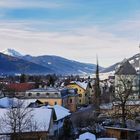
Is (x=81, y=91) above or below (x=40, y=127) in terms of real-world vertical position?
above

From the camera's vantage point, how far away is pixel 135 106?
3544 cm

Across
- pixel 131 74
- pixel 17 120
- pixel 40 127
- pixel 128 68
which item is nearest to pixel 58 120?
pixel 40 127

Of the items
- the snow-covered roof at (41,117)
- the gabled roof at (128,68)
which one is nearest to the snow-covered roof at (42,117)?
the snow-covered roof at (41,117)

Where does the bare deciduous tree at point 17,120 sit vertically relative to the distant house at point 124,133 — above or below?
above

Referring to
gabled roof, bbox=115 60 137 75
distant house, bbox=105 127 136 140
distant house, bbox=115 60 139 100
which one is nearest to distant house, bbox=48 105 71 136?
distant house, bbox=105 127 136 140

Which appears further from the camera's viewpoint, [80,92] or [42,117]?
[80,92]

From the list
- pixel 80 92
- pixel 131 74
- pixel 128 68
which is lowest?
pixel 80 92

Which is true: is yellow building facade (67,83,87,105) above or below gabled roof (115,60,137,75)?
below

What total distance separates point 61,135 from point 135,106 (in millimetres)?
8597

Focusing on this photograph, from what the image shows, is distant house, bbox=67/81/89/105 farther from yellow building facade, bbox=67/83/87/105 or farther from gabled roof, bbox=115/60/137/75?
gabled roof, bbox=115/60/137/75

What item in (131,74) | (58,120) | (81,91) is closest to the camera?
(131,74)

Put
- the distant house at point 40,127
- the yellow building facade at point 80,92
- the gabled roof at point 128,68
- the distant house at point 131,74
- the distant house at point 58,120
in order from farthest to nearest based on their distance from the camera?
the yellow building facade at point 80,92, the distant house at point 58,120, the distant house at point 40,127, the gabled roof at point 128,68, the distant house at point 131,74

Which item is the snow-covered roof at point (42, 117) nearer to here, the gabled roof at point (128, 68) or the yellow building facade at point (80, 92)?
the gabled roof at point (128, 68)

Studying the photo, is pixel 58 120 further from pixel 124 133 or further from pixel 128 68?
pixel 128 68
